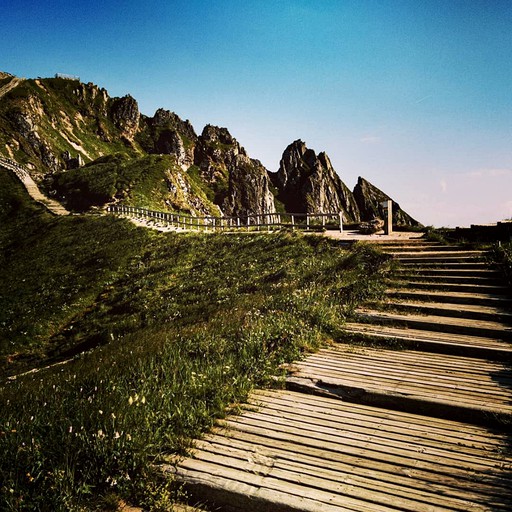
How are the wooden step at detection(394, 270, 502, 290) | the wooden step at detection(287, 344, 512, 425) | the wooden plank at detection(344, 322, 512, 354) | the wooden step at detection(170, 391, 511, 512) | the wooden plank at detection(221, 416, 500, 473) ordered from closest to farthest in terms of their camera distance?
the wooden step at detection(170, 391, 511, 512) < the wooden plank at detection(221, 416, 500, 473) < the wooden step at detection(287, 344, 512, 425) < the wooden plank at detection(344, 322, 512, 354) < the wooden step at detection(394, 270, 502, 290)

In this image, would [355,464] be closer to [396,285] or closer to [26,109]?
[396,285]

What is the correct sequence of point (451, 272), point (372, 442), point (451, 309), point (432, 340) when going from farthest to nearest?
point (451, 272) < point (451, 309) < point (432, 340) < point (372, 442)

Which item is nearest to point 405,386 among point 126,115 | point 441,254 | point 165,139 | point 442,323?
point 442,323

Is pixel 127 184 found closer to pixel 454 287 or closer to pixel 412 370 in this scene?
pixel 454 287

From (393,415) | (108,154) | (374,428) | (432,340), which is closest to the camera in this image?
(374,428)

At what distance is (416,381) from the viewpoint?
6.13 metres

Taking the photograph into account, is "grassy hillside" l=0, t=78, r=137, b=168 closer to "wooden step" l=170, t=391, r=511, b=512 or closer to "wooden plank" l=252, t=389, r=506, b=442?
"wooden plank" l=252, t=389, r=506, b=442

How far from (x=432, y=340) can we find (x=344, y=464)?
522 cm

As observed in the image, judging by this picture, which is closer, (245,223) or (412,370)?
(412,370)

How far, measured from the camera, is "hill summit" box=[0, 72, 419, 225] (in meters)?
58.6

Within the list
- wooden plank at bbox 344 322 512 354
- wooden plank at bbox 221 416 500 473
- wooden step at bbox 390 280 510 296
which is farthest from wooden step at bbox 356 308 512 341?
wooden plank at bbox 221 416 500 473

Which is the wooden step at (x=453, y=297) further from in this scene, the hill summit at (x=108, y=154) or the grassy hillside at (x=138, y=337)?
the hill summit at (x=108, y=154)

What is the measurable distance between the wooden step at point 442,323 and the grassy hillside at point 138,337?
100 cm

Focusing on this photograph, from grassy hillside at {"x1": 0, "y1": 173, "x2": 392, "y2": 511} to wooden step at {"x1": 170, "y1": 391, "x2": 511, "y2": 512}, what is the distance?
1.49ft
